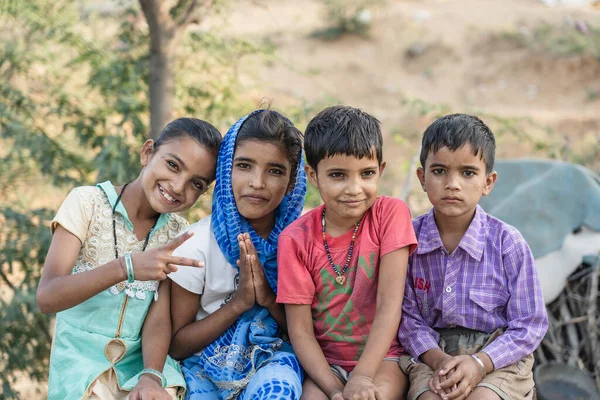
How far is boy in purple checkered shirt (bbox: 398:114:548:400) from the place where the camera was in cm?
243

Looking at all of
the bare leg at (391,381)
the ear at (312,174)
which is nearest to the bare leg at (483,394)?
the bare leg at (391,381)

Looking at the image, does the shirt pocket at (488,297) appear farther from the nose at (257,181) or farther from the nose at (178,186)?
the nose at (178,186)

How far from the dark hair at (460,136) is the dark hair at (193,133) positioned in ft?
3.02

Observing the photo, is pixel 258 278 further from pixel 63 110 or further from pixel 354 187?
pixel 63 110

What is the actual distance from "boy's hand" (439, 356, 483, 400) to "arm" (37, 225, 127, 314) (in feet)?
4.13

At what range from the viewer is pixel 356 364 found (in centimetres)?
242

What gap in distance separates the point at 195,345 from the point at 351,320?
2.25 ft

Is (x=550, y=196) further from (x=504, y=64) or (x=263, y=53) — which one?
(x=504, y=64)

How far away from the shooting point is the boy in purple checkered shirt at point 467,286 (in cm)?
243

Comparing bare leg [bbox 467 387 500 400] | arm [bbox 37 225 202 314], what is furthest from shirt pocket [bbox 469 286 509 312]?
arm [bbox 37 225 202 314]

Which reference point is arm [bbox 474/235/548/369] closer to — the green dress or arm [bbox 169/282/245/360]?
arm [bbox 169/282/245/360]

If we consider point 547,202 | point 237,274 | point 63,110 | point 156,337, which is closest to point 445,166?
point 237,274

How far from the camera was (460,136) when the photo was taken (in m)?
2.52

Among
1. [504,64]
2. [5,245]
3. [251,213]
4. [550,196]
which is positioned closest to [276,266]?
[251,213]
